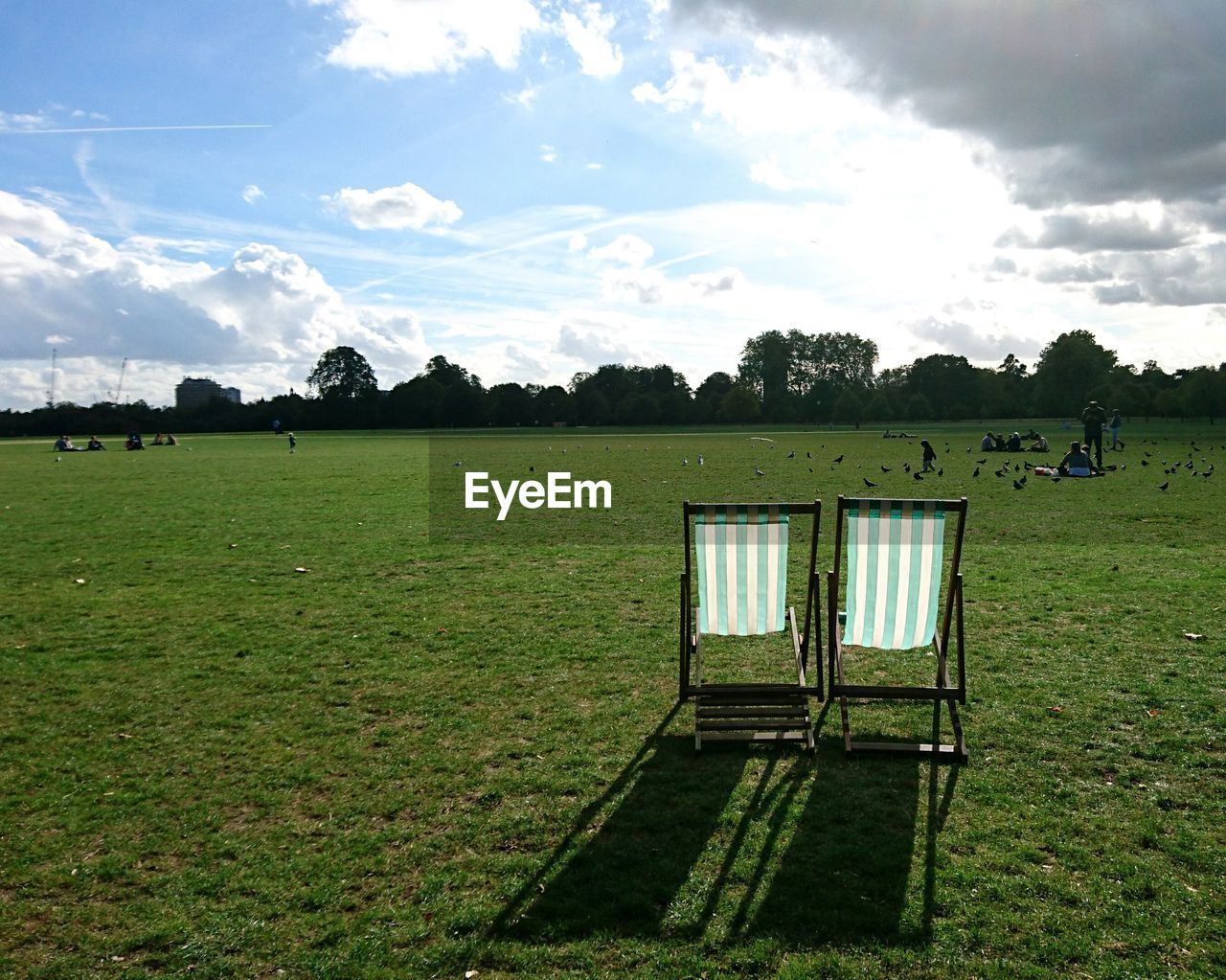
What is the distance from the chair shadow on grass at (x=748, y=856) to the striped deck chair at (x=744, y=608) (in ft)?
1.12

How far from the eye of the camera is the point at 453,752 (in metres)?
5.62

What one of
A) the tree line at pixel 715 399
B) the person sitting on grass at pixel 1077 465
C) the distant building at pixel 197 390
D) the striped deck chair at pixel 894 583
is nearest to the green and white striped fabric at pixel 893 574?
the striped deck chair at pixel 894 583

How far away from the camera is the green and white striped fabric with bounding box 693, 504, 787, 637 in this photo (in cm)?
609

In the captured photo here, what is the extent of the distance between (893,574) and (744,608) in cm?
111

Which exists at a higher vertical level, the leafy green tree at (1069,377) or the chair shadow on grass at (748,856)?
the leafy green tree at (1069,377)

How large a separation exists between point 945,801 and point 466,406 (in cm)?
11532

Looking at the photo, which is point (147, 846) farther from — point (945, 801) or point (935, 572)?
point (935, 572)

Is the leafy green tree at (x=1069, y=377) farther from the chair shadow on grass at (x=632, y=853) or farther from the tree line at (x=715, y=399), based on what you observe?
Answer: the chair shadow on grass at (x=632, y=853)

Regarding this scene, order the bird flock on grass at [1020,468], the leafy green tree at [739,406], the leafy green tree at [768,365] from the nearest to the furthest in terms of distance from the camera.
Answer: the bird flock on grass at [1020,468]
the leafy green tree at [739,406]
the leafy green tree at [768,365]

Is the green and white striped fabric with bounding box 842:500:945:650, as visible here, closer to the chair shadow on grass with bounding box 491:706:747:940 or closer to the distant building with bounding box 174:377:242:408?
the chair shadow on grass with bounding box 491:706:747:940

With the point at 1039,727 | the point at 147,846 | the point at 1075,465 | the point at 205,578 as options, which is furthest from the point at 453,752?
the point at 1075,465

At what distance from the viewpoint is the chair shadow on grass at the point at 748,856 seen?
376 cm

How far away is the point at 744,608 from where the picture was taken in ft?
20.6

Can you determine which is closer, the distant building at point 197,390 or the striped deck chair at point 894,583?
the striped deck chair at point 894,583
